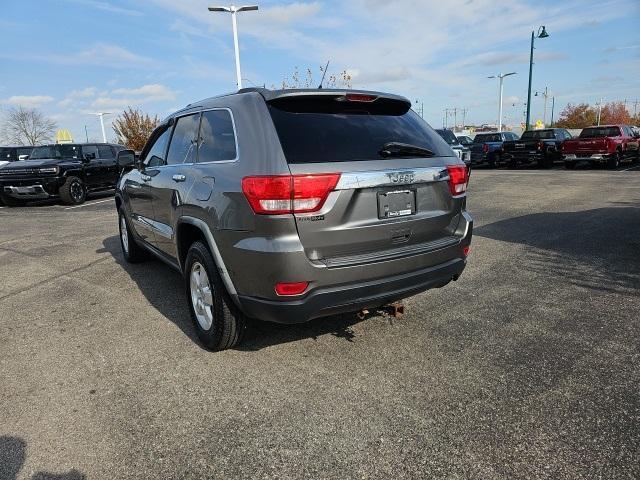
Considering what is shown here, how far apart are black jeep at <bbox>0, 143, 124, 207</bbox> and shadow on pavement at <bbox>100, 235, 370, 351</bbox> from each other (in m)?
8.58

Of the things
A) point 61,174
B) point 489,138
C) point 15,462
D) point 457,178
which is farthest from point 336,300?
point 489,138

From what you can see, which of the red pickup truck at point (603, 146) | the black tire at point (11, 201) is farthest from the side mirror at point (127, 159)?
the red pickup truck at point (603, 146)

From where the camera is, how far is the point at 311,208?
106 inches

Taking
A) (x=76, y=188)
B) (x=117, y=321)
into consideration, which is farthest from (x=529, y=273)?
(x=76, y=188)

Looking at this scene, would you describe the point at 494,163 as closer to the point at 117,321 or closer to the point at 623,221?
the point at 623,221

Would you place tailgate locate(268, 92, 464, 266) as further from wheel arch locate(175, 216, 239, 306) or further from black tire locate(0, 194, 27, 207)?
black tire locate(0, 194, 27, 207)

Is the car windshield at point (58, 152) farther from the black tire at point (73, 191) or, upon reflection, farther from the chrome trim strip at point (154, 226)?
the chrome trim strip at point (154, 226)

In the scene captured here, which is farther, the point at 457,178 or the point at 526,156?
the point at 526,156

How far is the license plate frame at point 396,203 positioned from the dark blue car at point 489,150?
2116 cm

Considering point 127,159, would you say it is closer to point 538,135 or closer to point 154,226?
point 154,226

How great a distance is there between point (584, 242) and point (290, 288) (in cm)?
539

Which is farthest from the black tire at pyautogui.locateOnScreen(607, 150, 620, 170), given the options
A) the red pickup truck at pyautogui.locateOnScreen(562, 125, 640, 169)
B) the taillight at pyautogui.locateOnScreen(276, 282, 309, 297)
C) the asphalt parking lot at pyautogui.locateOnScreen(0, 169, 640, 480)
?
the taillight at pyautogui.locateOnScreen(276, 282, 309, 297)

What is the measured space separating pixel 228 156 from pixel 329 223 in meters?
0.91

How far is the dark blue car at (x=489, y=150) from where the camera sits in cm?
2294
